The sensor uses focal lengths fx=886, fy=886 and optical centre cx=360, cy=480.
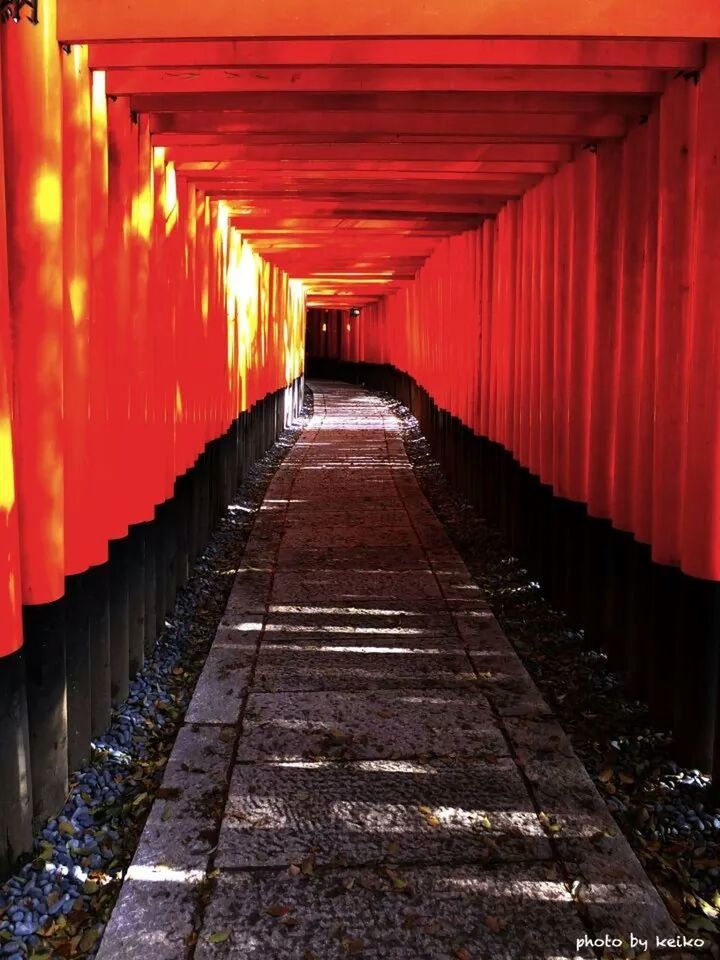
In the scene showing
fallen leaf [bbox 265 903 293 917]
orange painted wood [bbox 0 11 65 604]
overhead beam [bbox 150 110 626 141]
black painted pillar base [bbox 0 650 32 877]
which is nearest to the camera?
fallen leaf [bbox 265 903 293 917]

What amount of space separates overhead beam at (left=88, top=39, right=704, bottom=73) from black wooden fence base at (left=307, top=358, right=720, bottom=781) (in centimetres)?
240

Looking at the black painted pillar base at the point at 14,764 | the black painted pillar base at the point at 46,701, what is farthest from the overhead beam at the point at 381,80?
the black painted pillar base at the point at 14,764

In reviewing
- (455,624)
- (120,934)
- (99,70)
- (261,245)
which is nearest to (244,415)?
Answer: (261,245)

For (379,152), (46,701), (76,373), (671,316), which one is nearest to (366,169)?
(379,152)

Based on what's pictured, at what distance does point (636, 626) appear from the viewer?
16.0 ft

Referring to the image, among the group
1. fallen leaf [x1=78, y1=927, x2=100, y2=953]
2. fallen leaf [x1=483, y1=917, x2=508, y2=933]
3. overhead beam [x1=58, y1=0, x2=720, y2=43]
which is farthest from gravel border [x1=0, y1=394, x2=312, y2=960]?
overhead beam [x1=58, y1=0, x2=720, y2=43]

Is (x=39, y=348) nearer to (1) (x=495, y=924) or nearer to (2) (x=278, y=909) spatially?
(2) (x=278, y=909)

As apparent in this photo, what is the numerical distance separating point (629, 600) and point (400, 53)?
3151mm

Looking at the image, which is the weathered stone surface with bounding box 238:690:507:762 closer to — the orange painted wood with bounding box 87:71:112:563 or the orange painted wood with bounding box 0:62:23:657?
the orange painted wood with bounding box 87:71:112:563

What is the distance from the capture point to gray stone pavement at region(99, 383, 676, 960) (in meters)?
2.99

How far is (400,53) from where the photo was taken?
409 cm

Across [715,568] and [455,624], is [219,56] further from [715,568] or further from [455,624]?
[455,624]

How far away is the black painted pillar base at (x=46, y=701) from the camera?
3578 millimetres

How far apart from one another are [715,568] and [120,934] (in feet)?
9.13
